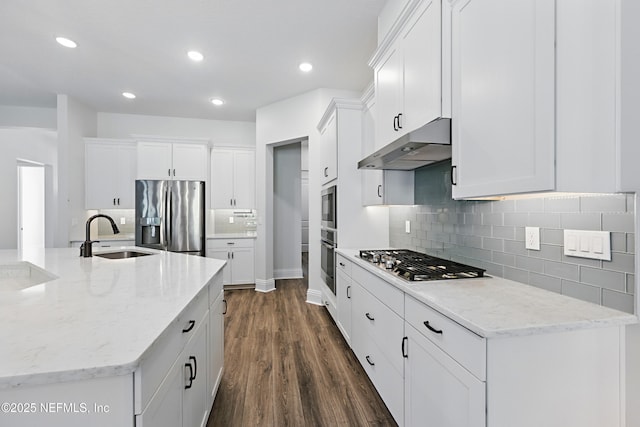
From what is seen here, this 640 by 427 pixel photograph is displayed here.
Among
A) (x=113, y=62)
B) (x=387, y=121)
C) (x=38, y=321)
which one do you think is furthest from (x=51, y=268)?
(x=113, y=62)

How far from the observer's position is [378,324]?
186 centimetres

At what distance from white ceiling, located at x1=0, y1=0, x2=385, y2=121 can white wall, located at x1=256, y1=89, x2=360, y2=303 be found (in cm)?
18

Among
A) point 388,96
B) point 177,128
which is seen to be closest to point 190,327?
point 388,96

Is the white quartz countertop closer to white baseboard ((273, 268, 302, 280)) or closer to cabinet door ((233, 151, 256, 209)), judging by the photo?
cabinet door ((233, 151, 256, 209))

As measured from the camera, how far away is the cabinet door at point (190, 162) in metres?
4.68

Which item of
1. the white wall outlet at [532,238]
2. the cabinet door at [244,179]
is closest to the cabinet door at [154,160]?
the cabinet door at [244,179]

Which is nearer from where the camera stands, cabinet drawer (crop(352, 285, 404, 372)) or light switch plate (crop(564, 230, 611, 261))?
light switch plate (crop(564, 230, 611, 261))

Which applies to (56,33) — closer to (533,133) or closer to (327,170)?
(327,170)

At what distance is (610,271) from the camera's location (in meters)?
1.11

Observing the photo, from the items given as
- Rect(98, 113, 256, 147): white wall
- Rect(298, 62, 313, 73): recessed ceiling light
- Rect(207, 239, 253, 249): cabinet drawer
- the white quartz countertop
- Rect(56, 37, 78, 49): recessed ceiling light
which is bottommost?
→ Rect(207, 239, 253, 249): cabinet drawer

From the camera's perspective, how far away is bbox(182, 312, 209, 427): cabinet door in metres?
1.23

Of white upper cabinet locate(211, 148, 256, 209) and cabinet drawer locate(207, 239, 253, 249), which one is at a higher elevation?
white upper cabinet locate(211, 148, 256, 209)

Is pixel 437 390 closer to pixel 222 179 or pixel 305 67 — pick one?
pixel 305 67

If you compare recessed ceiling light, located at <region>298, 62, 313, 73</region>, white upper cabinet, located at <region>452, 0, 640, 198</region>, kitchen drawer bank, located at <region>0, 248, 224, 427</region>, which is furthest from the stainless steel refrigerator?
white upper cabinet, located at <region>452, 0, 640, 198</region>
